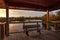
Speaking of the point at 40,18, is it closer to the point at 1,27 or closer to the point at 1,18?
the point at 1,18

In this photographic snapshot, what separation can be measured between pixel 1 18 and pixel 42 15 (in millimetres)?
4440

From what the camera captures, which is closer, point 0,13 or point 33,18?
point 0,13

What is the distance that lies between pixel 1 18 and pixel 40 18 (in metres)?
4.37

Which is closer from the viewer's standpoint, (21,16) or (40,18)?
(21,16)

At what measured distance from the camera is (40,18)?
35.3 ft

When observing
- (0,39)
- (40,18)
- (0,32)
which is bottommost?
(0,39)

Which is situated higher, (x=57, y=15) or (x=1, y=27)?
(x=57, y=15)

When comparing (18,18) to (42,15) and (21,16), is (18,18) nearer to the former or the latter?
(21,16)

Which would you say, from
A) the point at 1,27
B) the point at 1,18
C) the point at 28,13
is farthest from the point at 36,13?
the point at 1,27

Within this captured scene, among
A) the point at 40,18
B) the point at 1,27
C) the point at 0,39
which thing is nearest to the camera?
the point at 0,39

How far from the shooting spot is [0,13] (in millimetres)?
7680

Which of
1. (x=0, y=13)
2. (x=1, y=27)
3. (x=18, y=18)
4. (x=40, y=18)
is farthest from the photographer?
(x=40, y=18)

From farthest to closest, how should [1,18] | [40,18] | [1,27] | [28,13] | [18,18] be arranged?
[40,18] → [18,18] → [28,13] → [1,18] → [1,27]

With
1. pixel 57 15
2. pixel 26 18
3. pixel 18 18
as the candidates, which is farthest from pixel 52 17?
pixel 18 18
